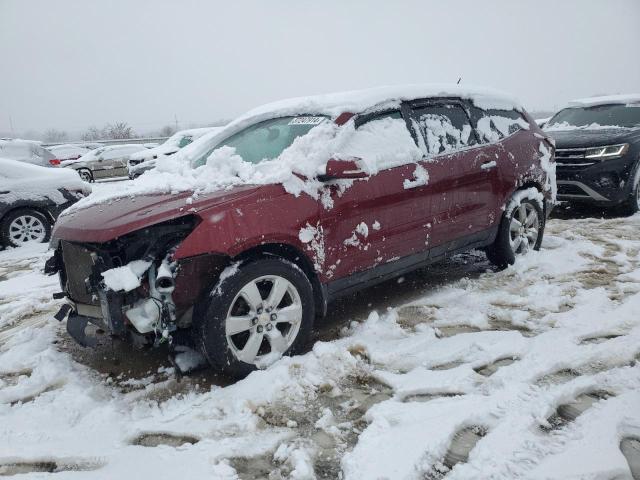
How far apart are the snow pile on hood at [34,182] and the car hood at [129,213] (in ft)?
15.0

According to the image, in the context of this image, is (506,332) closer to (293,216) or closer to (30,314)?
(293,216)

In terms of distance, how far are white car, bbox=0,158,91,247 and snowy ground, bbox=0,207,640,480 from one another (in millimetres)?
3301

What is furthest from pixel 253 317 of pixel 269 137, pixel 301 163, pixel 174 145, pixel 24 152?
pixel 174 145

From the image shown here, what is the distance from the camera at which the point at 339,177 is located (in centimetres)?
316

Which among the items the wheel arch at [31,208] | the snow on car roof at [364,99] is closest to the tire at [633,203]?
the snow on car roof at [364,99]

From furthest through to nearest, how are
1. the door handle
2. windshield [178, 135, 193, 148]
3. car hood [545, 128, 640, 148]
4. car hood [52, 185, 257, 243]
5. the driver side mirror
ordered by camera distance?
windshield [178, 135, 193, 148], car hood [545, 128, 640, 148], the door handle, the driver side mirror, car hood [52, 185, 257, 243]

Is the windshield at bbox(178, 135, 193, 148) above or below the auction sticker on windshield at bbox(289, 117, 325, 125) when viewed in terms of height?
above

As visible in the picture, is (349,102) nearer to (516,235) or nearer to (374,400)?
(374,400)

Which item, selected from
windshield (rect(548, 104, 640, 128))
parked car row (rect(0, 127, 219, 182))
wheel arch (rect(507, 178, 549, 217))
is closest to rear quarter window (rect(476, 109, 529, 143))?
wheel arch (rect(507, 178, 549, 217))

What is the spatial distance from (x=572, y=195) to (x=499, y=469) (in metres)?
6.09

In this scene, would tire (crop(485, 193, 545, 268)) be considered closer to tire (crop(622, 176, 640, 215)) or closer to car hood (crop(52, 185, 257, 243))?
car hood (crop(52, 185, 257, 243))

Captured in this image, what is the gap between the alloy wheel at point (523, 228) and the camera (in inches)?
190

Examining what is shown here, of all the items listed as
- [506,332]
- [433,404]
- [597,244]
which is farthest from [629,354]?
[597,244]

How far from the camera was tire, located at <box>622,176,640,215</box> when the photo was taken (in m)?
7.07
